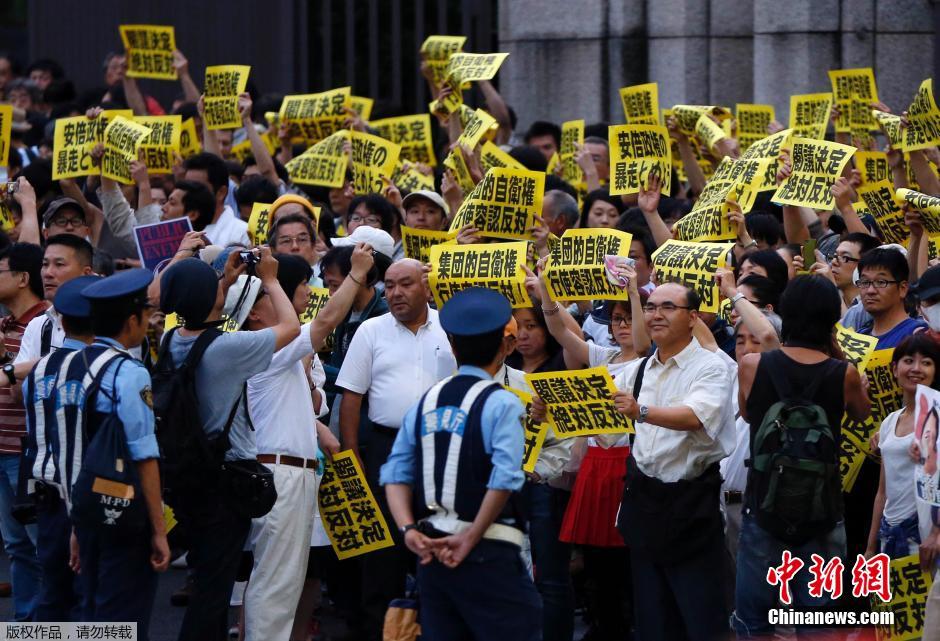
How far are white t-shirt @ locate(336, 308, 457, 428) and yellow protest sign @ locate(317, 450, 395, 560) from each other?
29 cm

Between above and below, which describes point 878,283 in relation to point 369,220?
below

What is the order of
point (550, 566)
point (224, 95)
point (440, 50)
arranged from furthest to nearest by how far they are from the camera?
point (224, 95) → point (440, 50) → point (550, 566)

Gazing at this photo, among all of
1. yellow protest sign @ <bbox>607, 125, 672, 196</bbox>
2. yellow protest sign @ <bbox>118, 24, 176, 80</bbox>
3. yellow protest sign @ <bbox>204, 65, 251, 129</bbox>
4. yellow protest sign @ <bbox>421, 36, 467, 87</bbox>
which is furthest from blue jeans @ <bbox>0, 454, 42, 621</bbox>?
yellow protest sign @ <bbox>118, 24, 176, 80</bbox>

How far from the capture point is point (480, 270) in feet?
26.7

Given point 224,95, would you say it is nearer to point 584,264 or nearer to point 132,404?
point 584,264

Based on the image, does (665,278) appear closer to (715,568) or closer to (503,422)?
(715,568)

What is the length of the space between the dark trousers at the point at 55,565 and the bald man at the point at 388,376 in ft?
5.16

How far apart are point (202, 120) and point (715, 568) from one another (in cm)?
720

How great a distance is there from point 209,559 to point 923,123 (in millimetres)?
5154

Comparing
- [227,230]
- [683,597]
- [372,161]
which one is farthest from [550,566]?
[372,161]

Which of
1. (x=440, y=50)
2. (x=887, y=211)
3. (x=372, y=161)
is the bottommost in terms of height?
(x=887, y=211)

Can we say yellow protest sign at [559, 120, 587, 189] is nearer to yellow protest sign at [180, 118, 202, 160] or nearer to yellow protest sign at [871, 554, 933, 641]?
yellow protest sign at [180, 118, 202, 160]

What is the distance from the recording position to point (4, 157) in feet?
38.0

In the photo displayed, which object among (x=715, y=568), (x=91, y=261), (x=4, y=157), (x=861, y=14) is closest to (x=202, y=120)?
(x=4, y=157)
